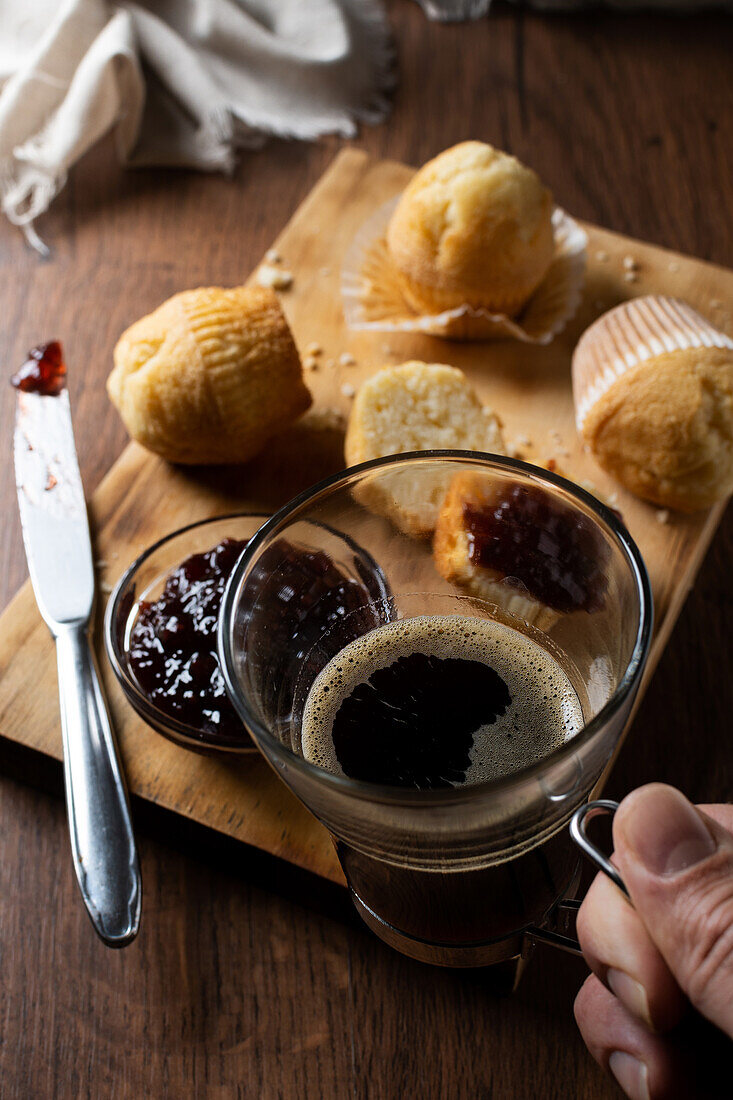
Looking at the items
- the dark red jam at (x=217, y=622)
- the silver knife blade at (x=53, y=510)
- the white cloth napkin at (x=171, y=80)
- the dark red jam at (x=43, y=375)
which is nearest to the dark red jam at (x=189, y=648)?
the dark red jam at (x=217, y=622)

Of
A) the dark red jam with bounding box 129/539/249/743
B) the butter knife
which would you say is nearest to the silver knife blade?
the butter knife

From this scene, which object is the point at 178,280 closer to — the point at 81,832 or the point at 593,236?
the point at 593,236

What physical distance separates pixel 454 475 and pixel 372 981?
1.80 ft

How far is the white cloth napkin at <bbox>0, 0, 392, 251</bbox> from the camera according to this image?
68.7 inches

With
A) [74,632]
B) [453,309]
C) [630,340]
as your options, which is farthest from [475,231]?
[74,632]

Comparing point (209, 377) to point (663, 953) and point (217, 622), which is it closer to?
point (217, 622)

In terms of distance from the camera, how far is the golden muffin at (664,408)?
4.16 feet

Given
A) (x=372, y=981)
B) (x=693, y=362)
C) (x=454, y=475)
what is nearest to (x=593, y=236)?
(x=693, y=362)

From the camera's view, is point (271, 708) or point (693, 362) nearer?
point (271, 708)

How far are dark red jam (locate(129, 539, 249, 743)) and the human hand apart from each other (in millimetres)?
431

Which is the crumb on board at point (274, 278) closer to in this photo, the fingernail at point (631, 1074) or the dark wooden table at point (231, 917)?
the dark wooden table at point (231, 917)

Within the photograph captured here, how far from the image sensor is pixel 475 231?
1388mm

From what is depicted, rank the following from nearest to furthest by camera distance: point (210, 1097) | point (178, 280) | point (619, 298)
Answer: point (210, 1097)
point (619, 298)
point (178, 280)

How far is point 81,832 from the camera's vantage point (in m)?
1.06
